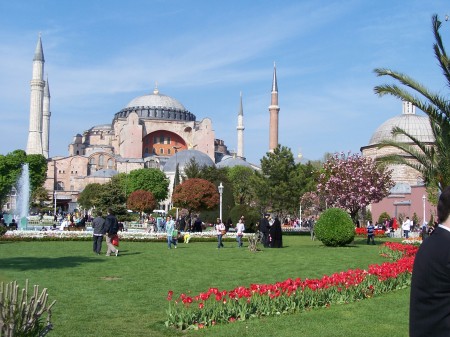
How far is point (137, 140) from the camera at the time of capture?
87.6 m

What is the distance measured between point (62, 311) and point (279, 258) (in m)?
8.39

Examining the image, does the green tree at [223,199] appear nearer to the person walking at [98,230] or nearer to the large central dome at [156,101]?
the person walking at [98,230]

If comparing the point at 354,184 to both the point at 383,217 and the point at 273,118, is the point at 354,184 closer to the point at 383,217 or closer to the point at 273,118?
the point at 383,217

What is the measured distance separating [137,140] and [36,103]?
21.1 m

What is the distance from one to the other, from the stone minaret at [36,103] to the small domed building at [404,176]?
37731 mm

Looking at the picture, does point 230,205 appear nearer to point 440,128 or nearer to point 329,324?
point 440,128

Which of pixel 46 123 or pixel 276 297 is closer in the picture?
pixel 276 297

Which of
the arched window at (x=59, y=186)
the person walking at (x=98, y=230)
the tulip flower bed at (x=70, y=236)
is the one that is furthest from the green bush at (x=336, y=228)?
the arched window at (x=59, y=186)

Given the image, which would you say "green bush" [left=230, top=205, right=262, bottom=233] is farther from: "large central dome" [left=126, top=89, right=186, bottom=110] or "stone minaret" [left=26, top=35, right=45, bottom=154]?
"large central dome" [left=126, top=89, right=186, bottom=110]

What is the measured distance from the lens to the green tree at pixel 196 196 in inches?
1422

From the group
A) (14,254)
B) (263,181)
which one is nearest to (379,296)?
(14,254)

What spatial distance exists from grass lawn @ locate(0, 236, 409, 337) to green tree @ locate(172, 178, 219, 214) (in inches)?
716

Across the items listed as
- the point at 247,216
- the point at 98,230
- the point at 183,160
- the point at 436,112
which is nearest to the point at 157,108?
the point at 183,160

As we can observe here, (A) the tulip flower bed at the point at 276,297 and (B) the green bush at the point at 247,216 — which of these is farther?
(B) the green bush at the point at 247,216
